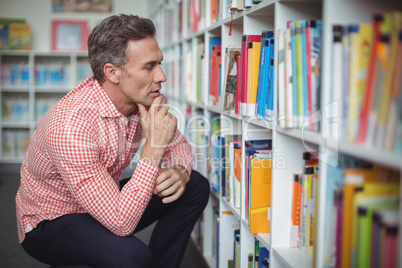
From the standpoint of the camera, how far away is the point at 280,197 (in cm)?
130

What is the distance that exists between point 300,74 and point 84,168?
0.72 meters

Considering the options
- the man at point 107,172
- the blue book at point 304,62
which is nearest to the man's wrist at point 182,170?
the man at point 107,172

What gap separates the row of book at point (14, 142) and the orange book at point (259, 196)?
3.94 m

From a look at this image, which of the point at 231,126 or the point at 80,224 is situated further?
the point at 231,126

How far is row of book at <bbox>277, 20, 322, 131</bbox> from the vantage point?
3.47 feet

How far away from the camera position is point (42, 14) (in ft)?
16.3

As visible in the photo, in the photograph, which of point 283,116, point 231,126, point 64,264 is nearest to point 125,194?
point 64,264

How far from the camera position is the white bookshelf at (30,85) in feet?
15.5

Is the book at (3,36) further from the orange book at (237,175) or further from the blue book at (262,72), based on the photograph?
the blue book at (262,72)

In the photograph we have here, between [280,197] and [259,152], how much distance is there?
23cm

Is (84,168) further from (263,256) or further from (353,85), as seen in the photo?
(353,85)

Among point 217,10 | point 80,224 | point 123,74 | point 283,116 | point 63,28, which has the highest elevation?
point 63,28

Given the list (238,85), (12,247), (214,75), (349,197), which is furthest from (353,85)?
(12,247)

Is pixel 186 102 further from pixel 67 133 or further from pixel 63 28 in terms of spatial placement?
pixel 63 28
